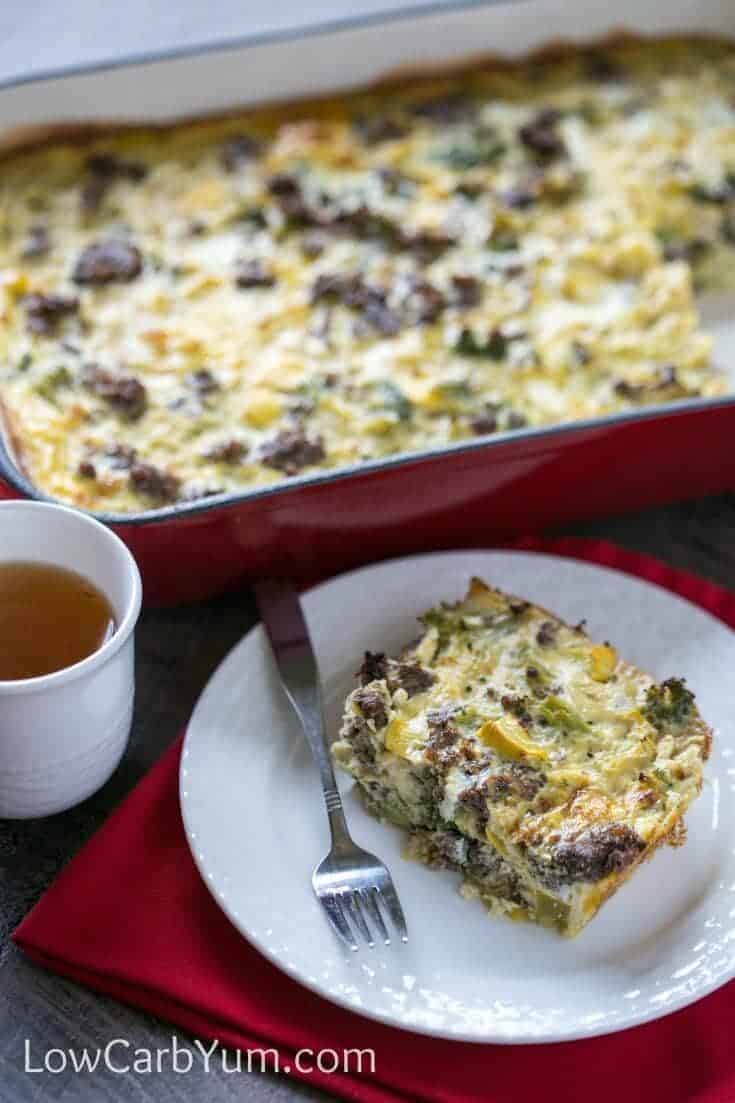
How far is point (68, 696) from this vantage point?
2.44 meters

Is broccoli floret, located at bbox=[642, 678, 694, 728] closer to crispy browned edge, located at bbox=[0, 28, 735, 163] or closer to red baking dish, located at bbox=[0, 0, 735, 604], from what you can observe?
red baking dish, located at bbox=[0, 0, 735, 604]

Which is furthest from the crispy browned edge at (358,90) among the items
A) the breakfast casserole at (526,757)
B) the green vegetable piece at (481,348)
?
the breakfast casserole at (526,757)

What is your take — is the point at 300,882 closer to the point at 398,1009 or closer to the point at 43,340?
the point at 398,1009

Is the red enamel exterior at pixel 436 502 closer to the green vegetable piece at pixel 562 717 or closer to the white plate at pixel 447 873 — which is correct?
the white plate at pixel 447 873

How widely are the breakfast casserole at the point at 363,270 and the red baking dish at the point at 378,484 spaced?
0.13m

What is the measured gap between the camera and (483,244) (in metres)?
3.66

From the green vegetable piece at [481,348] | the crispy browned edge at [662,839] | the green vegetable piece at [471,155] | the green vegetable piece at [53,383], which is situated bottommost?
the crispy browned edge at [662,839]

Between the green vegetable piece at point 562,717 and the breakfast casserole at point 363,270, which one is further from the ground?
the breakfast casserole at point 363,270

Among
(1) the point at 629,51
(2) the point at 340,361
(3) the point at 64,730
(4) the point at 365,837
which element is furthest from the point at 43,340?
(1) the point at 629,51

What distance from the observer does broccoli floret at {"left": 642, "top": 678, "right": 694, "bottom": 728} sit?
2635mm

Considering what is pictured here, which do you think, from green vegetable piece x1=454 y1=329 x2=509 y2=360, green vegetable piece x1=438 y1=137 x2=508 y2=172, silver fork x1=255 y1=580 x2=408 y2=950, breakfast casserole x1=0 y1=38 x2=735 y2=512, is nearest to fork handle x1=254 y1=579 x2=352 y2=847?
silver fork x1=255 y1=580 x2=408 y2=950

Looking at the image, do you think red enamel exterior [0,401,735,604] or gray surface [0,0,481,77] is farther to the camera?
gray surface [0,0,481,77]

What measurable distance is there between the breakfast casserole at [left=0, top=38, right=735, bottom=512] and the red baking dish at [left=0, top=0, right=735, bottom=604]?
129 millimetres

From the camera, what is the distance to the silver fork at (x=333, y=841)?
2.48m
